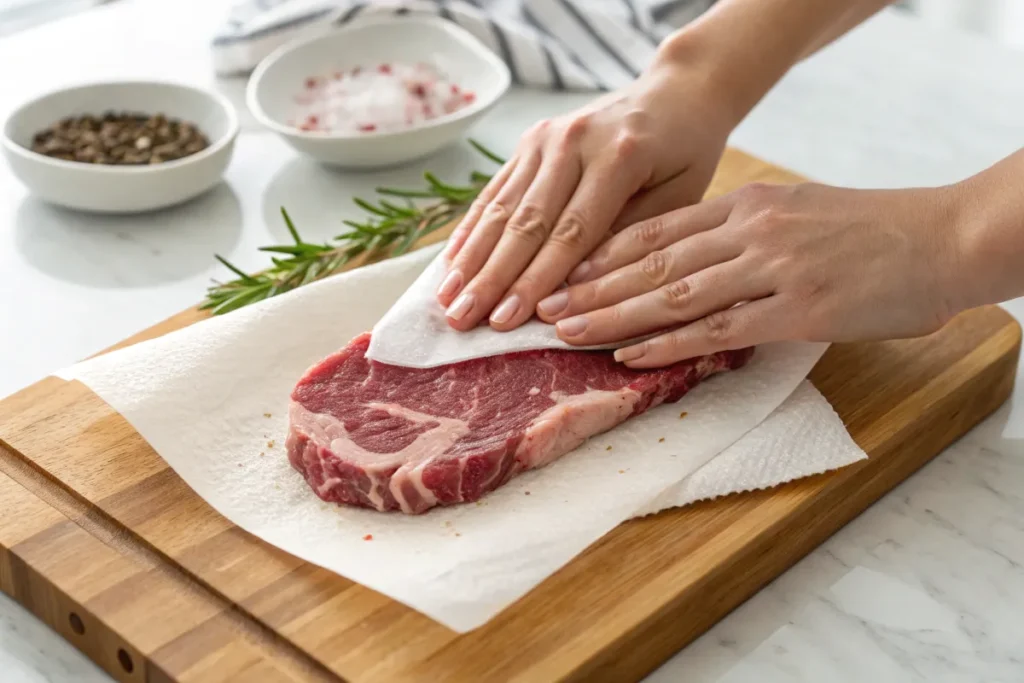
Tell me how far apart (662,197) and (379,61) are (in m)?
1.02

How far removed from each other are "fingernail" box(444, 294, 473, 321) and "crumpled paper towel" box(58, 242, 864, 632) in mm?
219

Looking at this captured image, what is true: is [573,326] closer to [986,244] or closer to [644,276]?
[644,276]

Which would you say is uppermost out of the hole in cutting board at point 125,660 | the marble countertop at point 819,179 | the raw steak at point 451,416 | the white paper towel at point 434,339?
the white paper towel at point 434,339

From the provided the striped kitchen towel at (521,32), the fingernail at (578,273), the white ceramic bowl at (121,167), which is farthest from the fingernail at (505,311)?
the striped kitchen towel at (521,32)

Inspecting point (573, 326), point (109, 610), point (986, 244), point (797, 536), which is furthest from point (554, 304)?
point (109, 610)

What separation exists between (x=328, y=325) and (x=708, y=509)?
0.69 meters

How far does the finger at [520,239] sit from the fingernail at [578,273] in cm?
7

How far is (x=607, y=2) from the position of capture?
3102mm

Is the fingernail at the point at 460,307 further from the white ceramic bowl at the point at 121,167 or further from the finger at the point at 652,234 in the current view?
the white ceramic bowl at the point at 121,167

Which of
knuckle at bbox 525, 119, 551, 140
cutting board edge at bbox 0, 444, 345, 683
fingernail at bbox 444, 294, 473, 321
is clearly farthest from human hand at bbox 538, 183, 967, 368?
cutting board edge at bbox 0, 444, 345, 683

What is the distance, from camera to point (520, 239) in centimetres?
200

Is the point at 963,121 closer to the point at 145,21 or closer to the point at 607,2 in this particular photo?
the point at 607,2

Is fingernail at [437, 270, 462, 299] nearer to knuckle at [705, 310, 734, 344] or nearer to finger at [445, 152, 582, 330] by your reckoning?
finger at [445, 152, 582, 330]

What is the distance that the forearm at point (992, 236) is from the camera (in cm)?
177
